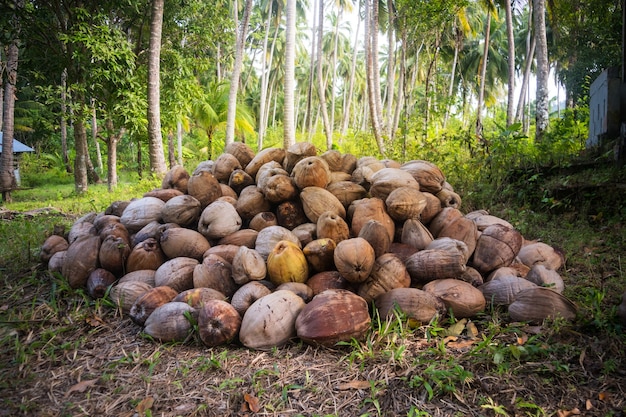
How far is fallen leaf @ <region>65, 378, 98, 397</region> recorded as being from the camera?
2.14 metres

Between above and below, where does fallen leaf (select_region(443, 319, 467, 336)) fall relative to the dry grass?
above

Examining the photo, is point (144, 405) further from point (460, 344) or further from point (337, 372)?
point (460, 344)

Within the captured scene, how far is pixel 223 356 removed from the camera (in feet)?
7.73

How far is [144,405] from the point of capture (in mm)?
1985

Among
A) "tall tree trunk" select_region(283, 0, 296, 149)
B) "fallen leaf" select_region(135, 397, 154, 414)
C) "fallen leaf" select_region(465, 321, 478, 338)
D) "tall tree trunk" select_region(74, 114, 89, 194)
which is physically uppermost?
"tall tree trunk" select_region(283, 0, 296, 149)

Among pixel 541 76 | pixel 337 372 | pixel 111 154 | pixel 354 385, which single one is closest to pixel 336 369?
pixel 337 372

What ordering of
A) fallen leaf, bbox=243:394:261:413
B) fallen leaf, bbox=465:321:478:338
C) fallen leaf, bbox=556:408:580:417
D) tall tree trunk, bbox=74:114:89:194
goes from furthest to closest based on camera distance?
1. tall tree trunk, bbox=74:114:89:194
2. fallen leaf, bbox=465:321:478:338
3. fallen leaf, bbox=243:394:261:413
4. fallen leaf, bbox=556:408:580:417

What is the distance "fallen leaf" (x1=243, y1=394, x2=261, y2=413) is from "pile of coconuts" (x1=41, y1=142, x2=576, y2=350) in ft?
1.57

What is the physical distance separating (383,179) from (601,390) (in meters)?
2.02

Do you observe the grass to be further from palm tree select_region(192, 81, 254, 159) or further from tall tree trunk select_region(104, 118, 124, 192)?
palm tree select_region(192, 81, 254, 159)

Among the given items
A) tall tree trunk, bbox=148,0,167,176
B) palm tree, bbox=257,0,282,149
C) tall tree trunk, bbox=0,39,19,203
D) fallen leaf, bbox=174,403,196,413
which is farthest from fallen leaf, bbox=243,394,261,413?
palm tree, bbox=257,0,282,149

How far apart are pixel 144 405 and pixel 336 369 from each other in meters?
0.97

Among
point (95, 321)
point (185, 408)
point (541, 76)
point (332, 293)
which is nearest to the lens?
point (185, 408)

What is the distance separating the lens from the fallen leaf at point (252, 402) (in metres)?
1.94
